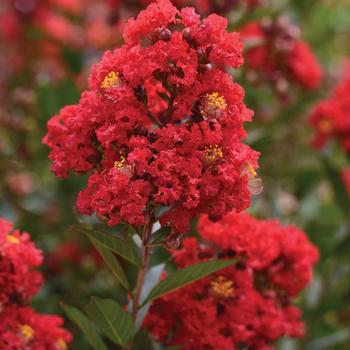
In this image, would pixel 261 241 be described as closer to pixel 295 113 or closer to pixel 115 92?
pixel 115 92

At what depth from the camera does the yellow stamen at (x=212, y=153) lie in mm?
1556

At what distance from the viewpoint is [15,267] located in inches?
70.8

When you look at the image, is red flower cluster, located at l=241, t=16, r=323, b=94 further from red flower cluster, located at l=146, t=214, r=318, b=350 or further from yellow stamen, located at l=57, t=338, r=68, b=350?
yellow stamen, located at l=57, t=338, r=68, b=350

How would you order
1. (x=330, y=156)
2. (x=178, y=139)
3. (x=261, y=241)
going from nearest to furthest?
(x=178, y=139), (x=261, y=241), (x=330, y=156)

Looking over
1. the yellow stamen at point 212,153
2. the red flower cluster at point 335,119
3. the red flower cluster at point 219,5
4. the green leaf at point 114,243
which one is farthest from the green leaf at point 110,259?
the red flower cluster at point 335,119

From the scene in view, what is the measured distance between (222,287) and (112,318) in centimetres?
30

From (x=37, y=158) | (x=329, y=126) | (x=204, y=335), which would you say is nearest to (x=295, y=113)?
(x=329, y=126)

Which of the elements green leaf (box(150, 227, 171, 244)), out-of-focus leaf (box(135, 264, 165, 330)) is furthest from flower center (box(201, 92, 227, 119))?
out-of-focus leaf (box(135, 264, 165, 330))

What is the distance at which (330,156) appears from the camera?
3422mm

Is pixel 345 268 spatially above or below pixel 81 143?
below

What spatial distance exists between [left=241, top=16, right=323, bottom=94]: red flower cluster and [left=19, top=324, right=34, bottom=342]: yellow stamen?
1.57 m

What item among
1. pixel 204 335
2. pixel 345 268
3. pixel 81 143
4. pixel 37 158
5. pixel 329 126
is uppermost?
pixel 37 158

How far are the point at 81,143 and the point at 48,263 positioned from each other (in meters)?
1.67

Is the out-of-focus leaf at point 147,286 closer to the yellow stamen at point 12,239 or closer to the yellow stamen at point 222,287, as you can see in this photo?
the yellow stamen at point 222,287
